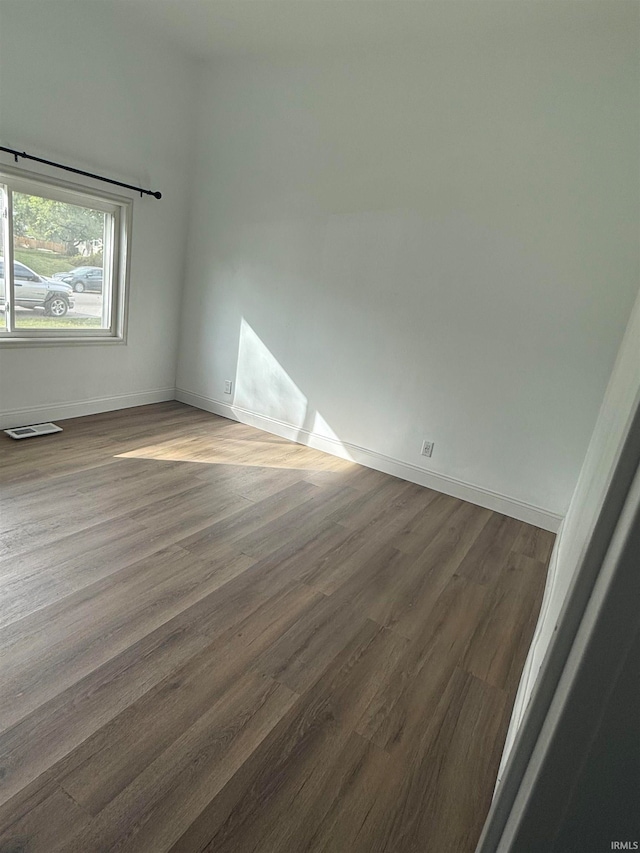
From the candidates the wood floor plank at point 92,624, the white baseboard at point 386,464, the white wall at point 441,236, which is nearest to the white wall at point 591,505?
the white baseboard at point 386,464

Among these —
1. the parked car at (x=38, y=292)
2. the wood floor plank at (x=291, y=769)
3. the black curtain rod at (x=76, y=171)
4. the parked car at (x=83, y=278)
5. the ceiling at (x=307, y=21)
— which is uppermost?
the ceiling at (x=307, y=21)

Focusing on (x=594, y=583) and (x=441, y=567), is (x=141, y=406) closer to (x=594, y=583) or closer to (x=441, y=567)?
(x=441, y=567)

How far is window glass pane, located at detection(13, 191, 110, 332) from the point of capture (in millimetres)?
3383

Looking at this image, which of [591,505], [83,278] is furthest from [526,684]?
[83,278]

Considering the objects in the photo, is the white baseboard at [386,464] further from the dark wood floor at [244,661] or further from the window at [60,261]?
the window at [60,261]

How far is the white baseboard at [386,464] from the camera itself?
3277 mm

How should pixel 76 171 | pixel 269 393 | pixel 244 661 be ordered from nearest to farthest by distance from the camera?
pixel 244 661 → pixel 76 171 → pixel 269 393

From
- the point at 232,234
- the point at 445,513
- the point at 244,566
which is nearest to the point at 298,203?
the point at 232,234

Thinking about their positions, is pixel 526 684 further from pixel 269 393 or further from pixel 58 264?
pixel 58 264

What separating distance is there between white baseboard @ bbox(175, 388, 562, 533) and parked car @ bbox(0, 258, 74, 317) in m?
1.44

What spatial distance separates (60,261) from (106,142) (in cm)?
98

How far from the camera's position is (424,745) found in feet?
5.05

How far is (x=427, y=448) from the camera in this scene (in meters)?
3.60

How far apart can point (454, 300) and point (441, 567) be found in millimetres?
1846
